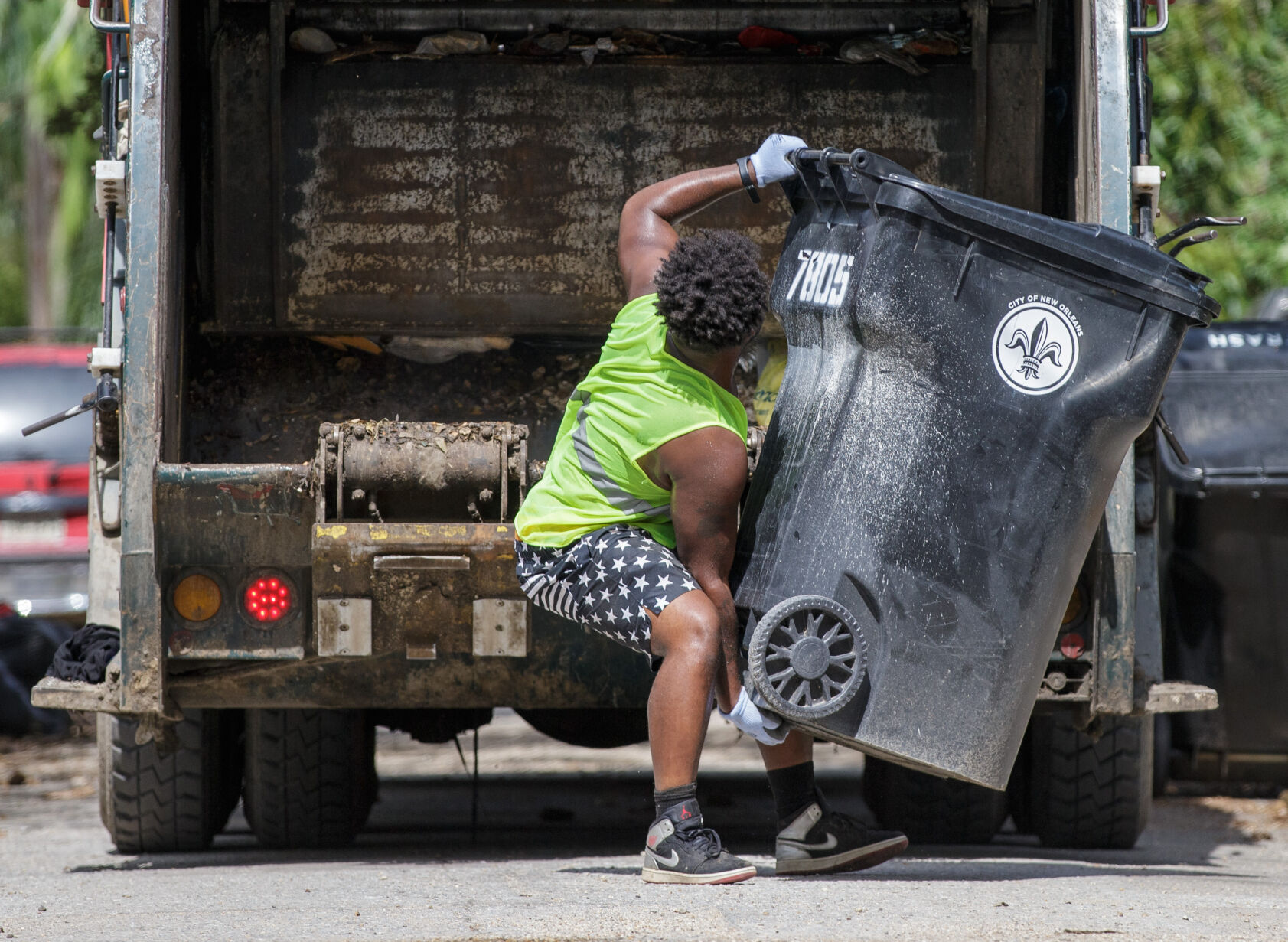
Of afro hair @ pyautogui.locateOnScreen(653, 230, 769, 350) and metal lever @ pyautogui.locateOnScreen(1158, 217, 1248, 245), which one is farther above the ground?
metal lever @ pyautogui.locateOnScreen(1158, 217, 1248, 245)

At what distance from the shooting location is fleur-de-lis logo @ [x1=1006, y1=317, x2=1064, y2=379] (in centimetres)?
334

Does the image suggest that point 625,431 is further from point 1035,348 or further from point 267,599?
point 267,599

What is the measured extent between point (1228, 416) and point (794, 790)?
99.3 inches

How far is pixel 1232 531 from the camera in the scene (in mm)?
5555

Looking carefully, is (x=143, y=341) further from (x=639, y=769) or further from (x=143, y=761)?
(x=639, y=769)

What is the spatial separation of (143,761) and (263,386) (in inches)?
41.7

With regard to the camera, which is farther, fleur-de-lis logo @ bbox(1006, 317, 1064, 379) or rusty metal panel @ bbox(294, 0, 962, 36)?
rusty metal panel @ bbox(294, 0, 962, 36)

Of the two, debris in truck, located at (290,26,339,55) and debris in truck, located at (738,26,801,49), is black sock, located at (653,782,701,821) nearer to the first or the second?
debris in truck, located at (738,26,801,49)

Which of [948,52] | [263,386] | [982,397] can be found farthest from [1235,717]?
[263,386]

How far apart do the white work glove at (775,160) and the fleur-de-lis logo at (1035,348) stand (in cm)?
64

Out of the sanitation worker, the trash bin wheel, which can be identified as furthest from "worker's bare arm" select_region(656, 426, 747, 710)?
the trash bin wheel

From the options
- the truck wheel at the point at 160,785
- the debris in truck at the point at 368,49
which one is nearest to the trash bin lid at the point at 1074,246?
the debris in truck at the point at 368,49

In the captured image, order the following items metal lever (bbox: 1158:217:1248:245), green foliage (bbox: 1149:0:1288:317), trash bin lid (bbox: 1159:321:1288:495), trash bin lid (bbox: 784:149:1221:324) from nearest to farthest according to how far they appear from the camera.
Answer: trash bin lid (bbox: 784:149:1221:324) < metal lever (bbox: 1158:217:1248:245) < trash bin lid (bbox: 1159:321:1288:495) < green foliage (bbox: 1149:0:1288:317)

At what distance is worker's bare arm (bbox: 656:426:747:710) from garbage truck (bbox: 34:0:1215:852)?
21.0 inches
